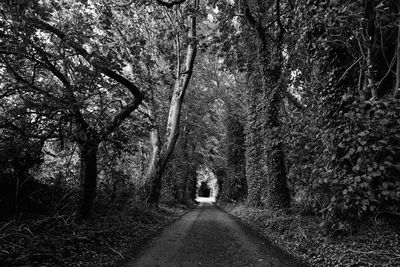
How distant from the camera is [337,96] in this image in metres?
6.21

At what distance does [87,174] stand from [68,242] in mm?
1989

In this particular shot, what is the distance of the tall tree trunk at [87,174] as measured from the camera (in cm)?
620

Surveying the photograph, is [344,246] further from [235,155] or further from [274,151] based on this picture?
[235,155]

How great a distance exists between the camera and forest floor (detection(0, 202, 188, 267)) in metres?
3.80

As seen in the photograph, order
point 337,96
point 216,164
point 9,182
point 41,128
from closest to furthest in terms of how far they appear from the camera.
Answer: point 9,182, point 41,128, point 337,96, point 216,164

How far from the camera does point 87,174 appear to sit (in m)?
6.33

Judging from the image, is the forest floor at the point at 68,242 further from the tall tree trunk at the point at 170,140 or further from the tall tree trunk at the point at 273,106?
the tall tree trunk at the point at 273,106

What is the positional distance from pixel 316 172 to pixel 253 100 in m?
8.62

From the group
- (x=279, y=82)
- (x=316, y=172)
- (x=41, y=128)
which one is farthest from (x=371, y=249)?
(x=41, y=128)

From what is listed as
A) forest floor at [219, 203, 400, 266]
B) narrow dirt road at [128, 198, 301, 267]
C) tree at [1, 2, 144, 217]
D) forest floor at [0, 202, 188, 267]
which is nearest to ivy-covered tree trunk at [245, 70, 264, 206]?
narrow dirt road at [128, 198, 301, 267]

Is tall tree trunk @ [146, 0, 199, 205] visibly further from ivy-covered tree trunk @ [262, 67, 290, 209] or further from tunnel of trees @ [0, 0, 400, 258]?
ivy-covered tree trunk @ [262, 67, 290, 209]

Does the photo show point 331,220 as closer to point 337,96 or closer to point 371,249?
point 371,249

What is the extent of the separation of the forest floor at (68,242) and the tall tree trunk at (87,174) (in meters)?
0.37

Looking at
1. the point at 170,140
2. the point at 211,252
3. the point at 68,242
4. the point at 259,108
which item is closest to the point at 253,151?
the point at 259,108
